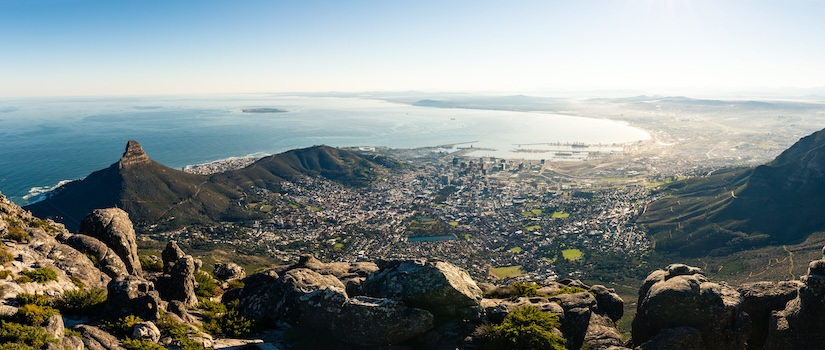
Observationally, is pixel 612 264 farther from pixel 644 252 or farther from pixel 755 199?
pixel 755 199

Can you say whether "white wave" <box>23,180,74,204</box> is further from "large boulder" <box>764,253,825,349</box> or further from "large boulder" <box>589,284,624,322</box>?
"large boulder" <box>764,253,825,349</box>

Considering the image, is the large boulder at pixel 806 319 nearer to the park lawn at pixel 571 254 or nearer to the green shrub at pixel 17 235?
the green shrub at pixel 17 235

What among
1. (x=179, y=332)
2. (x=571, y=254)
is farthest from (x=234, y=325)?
(x=571, y=254)

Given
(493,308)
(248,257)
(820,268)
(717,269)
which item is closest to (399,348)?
(493,308)

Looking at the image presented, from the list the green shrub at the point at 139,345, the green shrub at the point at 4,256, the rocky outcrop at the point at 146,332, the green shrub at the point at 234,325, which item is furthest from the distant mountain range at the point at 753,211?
the green shrub at the point at 4,256

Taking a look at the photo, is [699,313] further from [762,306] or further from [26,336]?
[26,336]

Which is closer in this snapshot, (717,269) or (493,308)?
(493,308)
